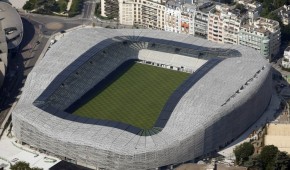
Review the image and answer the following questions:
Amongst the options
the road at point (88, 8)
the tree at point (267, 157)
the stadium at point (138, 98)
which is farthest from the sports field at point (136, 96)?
the road at point (88, 8)

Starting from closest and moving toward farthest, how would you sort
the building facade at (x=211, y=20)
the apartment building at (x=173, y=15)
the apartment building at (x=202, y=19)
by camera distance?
the building facade at (x=211, y=20)
the apartment building at (x=202, y=19)
the apartment building at (x=173, y=15)

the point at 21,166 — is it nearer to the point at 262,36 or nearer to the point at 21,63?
the point at 21,63

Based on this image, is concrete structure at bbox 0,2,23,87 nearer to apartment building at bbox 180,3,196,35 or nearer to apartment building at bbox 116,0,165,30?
apartment building at bbox 116,0,165,30

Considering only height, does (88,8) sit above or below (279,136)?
above

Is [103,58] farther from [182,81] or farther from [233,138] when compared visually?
[233,138]

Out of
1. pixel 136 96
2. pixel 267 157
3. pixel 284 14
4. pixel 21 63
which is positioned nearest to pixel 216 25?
pixel 284 14

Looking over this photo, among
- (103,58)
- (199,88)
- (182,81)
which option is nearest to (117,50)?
(103,58)

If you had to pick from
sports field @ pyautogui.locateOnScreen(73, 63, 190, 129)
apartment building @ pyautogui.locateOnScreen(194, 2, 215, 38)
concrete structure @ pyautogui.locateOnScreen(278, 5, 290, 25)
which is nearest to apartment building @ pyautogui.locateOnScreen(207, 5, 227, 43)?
apartment building @ pyautogui.locateOnScreen(194, 2, 215, 38)

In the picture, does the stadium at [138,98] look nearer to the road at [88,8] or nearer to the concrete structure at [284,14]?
the concrete structure at [284,14]
